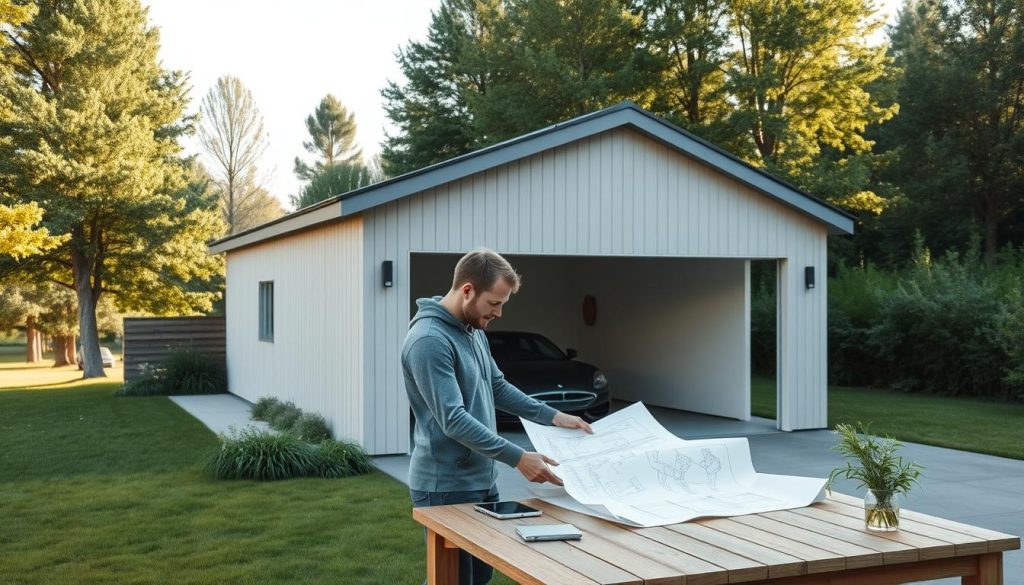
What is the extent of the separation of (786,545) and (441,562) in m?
1.12

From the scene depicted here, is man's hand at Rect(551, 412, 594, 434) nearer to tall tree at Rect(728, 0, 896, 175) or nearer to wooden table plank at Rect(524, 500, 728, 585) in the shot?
wooden table plank at Rect(524, 500, 728, 585)

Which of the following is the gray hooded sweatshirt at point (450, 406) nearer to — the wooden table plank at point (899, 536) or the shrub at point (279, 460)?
the wooden table plank at point (899, 536)

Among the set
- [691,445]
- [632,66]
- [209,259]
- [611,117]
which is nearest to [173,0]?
[209,259]

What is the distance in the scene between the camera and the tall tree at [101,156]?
21.4m

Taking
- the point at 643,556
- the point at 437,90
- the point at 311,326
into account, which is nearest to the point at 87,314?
Answer: the point at 311,326

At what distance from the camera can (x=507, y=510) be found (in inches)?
123

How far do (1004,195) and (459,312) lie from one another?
2720cm

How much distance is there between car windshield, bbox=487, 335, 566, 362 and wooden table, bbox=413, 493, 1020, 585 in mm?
9578

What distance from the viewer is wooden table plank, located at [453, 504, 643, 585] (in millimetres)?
2469

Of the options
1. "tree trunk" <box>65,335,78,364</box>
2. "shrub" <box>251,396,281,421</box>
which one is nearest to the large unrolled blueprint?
"shrub" <box>251,396,281,421</box>

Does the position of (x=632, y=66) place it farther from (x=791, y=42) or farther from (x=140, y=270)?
(x=140, y=270)

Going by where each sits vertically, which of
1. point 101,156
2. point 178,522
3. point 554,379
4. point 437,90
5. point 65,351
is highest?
point 437,90

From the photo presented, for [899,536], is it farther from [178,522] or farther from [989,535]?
[178,522]

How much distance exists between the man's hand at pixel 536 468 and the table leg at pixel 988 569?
1.32 m
